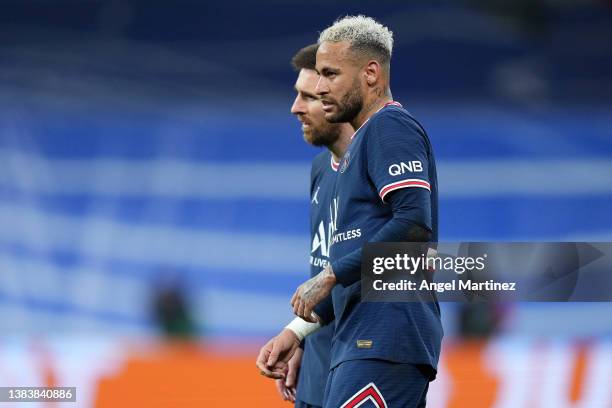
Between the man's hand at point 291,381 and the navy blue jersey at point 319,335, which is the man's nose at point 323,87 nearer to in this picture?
the navy blue jersey at point 319,335

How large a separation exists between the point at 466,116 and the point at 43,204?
14.8 feet

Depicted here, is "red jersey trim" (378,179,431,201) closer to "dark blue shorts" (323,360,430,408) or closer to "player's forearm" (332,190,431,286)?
"player's forearm" (332,190,431,286)

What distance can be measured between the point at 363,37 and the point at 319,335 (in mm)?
1352

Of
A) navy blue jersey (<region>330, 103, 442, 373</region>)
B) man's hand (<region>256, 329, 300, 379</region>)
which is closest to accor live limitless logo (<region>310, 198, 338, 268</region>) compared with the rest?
man's hand (<region>256, 329, 300, 379</region>)

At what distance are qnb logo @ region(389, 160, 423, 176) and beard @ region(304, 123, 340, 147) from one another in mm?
1516

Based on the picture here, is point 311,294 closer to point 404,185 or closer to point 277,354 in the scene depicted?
point 404,185

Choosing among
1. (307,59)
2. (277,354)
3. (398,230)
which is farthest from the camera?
(307,59)

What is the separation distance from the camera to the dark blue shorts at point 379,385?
329 cm

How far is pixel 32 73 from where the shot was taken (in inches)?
435

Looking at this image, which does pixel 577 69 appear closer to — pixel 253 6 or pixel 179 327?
pixel 253 6

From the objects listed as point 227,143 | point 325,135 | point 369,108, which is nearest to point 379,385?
point 369,108

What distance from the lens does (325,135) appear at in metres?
4.84

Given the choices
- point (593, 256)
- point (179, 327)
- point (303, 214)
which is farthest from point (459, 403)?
point (303, 214)

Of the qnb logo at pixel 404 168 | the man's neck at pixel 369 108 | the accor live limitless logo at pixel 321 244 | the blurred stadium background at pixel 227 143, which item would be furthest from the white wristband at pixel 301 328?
the blurred stadium background at pixel 227 143
